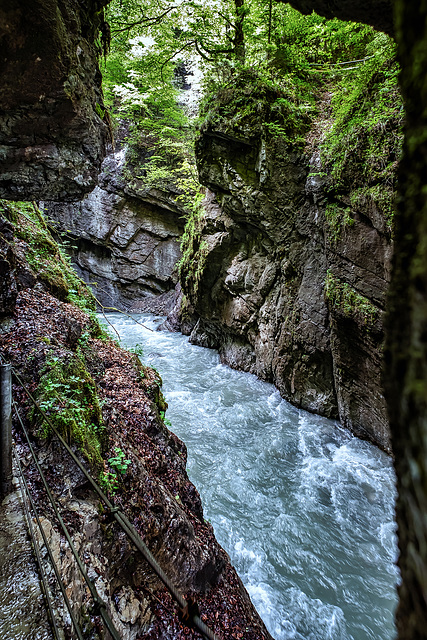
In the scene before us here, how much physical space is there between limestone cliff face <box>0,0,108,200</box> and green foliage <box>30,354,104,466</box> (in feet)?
8.95

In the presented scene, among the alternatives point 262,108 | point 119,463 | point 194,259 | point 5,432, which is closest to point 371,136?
point 262,108

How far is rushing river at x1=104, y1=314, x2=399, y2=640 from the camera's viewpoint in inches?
152

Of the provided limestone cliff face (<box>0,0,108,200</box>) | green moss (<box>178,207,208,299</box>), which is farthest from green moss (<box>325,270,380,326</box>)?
green moss (<box>178,207,208,299</box>)

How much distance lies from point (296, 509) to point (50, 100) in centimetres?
693

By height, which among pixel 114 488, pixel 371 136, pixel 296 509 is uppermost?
pixel 371 136

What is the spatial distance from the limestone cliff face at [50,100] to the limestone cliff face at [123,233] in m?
13.3

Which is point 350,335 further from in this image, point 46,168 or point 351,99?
point 46,168

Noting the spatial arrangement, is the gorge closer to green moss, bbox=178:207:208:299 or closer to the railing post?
green moss, bbox=178:207:208:299

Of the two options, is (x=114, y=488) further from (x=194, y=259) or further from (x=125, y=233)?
(x=125, y=233)

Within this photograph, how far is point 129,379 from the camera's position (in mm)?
4914

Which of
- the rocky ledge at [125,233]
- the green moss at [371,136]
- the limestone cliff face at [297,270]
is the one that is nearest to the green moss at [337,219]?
the limestone cliff face at [297,270]

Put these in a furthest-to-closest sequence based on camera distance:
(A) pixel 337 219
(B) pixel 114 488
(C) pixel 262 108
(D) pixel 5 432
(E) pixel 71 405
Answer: (C) pixel 262 108
(A) pixel 337 219
(E) pixel 71 405
(B) pixel 114 488
(D) pixel 5 432

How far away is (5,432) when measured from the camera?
7.87ft

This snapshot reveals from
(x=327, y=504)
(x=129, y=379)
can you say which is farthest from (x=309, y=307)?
(x=129, y=379)
